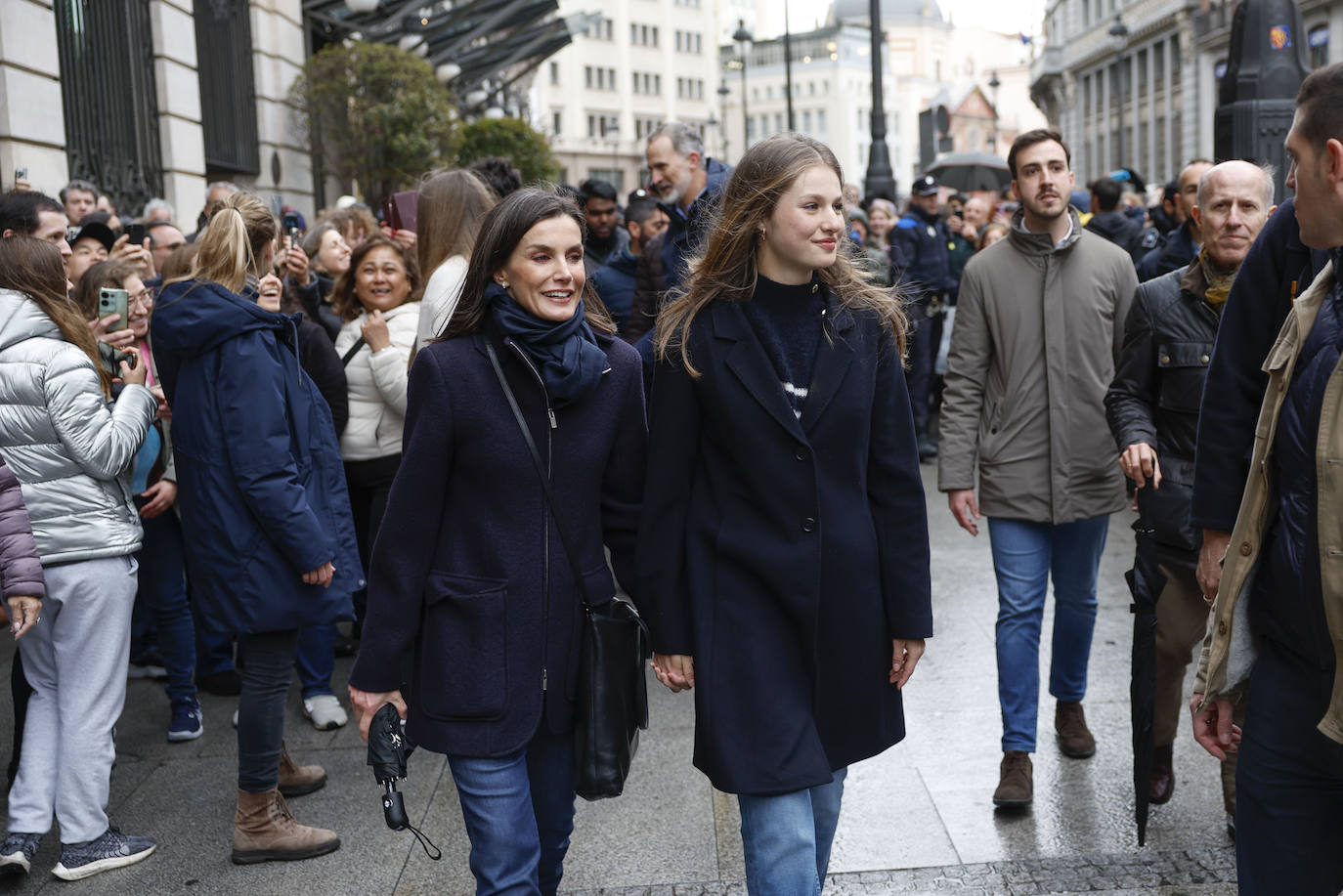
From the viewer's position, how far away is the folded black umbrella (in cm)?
305

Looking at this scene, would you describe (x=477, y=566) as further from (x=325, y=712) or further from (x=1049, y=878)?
(x=325, y=712)

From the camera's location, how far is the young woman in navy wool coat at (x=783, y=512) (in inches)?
118

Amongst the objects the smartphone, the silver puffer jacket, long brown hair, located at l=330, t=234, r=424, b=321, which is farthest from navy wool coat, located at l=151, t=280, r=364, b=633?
long brown hair, located at l=330, t=234, r=424, b=321

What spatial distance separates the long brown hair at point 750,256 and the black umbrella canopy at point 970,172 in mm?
20051

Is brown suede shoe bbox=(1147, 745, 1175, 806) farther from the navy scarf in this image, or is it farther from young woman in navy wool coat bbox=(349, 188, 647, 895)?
the navy scarf

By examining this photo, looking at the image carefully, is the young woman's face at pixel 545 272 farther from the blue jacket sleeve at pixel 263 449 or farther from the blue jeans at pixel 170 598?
the blue jeans at pixel 170 598

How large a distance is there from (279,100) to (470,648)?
15600 millimetres

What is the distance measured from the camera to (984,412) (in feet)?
16.4

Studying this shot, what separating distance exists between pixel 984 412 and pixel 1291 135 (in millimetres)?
2461

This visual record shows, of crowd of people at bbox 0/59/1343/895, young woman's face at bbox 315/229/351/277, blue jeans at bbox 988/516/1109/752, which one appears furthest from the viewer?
young woman's face at bbox 315/229/351/277

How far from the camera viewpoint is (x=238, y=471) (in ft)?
13.9

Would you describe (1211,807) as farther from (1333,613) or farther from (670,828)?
(1333,613)

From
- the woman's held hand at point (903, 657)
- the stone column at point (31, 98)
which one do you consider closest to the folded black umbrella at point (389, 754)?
the woman's held hand at point (903, 657)

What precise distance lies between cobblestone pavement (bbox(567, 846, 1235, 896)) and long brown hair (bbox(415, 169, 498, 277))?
2383 millimetres
